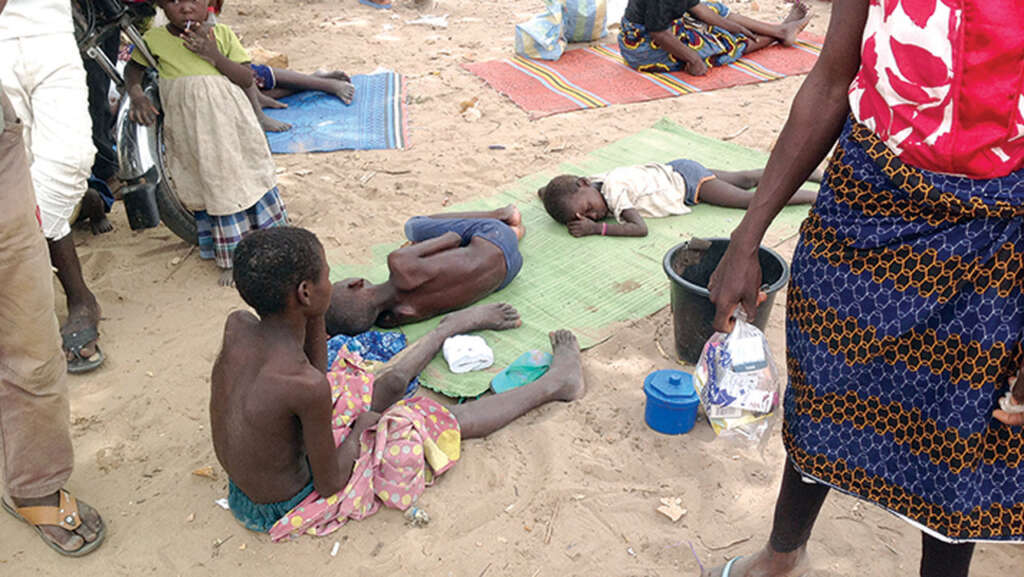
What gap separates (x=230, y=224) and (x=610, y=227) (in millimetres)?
1816

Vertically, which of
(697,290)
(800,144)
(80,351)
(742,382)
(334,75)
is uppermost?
(800,144)

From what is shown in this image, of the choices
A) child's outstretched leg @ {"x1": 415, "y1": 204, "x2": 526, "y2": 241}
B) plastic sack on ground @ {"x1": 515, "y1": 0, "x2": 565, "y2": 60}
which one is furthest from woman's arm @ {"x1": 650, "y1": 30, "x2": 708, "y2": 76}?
child's outstretched leg @ {"x1": 415, "y1": 204, "x2": 526, "y2": 241}

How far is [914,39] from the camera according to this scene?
1322 mm

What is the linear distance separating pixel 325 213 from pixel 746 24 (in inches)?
160

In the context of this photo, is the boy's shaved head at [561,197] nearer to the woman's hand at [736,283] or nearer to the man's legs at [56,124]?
the man's legs at [56,124]

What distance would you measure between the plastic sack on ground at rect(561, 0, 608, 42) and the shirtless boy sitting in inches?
139

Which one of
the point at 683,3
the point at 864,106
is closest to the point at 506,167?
the point at 683,3

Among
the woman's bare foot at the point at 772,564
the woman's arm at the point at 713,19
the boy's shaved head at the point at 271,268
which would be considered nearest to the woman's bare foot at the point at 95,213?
the boy's shaved head at the point at 271,268

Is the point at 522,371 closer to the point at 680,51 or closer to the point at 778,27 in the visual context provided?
the point at 680,51

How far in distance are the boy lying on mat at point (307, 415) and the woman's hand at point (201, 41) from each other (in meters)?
1.58

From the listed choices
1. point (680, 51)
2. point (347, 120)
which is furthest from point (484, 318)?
point (680, 51)

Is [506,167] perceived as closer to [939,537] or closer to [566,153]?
[566,153]

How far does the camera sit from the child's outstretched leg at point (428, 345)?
2.82m

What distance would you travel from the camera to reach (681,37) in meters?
6.16
